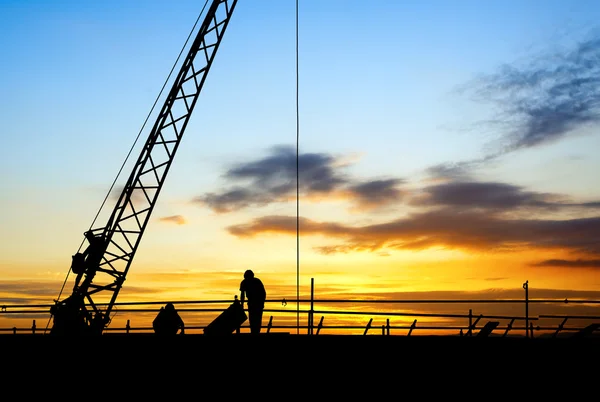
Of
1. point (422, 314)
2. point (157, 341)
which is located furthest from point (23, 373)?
point (422, 314)

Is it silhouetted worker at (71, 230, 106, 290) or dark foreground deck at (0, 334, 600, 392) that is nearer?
dark foreground deck at (0, 334, 600, 392)

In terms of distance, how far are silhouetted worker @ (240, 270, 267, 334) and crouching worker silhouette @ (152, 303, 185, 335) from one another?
2647 millimetres

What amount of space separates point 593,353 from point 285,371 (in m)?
10.2

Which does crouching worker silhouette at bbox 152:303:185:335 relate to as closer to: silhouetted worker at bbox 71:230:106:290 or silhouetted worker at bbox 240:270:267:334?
silhouetted worker at bbox 240:270:267:334

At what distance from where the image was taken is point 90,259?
36062 mm

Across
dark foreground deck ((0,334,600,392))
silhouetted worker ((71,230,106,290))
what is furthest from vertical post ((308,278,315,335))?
silhouetted worker ((71,230,106,290))

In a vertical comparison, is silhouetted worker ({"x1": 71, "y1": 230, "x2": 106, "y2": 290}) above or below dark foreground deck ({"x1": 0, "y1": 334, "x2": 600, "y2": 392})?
above

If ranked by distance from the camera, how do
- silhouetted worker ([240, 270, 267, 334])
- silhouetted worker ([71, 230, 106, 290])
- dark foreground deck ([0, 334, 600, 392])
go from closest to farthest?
dark foreground deck ([0, 334, 600, 392])
silhouetted worker ([240, 270, 267, 334])
silhouetted worker ([71, 230, 106, 290])

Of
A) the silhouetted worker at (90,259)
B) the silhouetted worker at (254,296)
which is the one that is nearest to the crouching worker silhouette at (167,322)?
the silhouetted worker at (254,296)

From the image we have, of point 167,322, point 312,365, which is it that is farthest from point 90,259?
point 312,365

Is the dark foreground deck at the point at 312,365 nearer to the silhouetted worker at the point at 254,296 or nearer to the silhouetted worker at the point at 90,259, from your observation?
the silhouetted worker at the point at 254,296

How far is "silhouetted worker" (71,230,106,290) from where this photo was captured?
35.2 metres

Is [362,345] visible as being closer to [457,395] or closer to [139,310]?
[457,395]

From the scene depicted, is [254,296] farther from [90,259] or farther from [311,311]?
[90,259]
